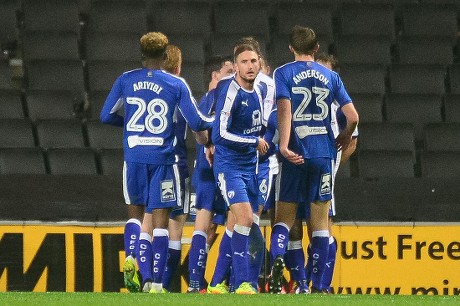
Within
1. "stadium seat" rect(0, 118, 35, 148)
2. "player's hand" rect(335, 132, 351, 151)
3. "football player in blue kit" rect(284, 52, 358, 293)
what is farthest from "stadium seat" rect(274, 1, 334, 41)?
"player's hand" rect(335, 132, 351, 151)

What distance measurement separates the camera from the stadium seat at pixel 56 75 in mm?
13258

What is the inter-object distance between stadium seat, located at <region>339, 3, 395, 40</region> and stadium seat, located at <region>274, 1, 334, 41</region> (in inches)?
7.9

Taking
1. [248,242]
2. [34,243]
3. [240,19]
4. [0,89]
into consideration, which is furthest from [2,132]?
[248,242]

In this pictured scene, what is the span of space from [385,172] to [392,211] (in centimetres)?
79

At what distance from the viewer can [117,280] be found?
1154 centimetres

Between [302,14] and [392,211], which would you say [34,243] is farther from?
[302,14]

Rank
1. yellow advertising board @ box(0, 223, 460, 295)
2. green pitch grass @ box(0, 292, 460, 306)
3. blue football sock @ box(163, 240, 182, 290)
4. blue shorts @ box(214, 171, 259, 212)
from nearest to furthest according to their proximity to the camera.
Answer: green pitch grass @ box(0, 292, 460, 306), blue shorts @ box(214, 171, 259, 212), blue football sock @ box(163, 240, 182, 290), yellow advertising board @ box(0, 223, 460, 295)

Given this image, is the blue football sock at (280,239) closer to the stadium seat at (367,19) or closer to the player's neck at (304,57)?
the player's neck at (304,57)

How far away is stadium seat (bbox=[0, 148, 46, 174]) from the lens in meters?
12.0

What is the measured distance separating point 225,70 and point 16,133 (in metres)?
3.22

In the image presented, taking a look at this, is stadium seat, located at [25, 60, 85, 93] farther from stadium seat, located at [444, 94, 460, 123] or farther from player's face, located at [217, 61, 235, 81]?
stadium seat, located at [444, 94, 460, 123]

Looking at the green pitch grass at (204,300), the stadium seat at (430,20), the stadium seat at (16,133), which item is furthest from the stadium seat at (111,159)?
the stadium seat at (430,20)

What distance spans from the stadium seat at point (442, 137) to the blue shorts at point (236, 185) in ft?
14.0

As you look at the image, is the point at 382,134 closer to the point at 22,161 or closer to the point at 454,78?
the point at 454,78
